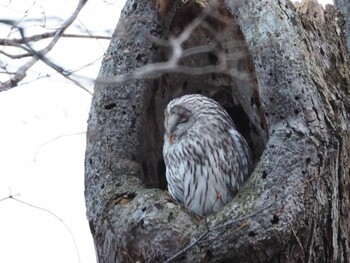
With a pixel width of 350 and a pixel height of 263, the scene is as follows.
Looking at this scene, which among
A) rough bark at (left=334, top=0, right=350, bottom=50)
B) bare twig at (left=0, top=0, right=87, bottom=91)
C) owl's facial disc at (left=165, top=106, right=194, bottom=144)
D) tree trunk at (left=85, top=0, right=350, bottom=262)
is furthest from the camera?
owl's facial disc at (left=165, top=106, right=194, bottom=144)

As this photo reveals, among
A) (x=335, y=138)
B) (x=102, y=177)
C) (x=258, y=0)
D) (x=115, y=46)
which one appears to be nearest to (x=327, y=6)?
(x=258, y=0)

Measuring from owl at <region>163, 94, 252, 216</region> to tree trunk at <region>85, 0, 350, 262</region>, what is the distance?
0.13 m

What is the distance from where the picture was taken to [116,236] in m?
5.00

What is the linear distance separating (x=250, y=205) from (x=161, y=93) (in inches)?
62.0

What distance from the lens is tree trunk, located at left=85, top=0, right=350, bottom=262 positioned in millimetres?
4660

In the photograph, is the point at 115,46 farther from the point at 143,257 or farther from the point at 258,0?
the point at 143,257

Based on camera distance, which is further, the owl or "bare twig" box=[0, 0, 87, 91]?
the owl

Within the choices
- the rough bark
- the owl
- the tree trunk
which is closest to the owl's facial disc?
the owl

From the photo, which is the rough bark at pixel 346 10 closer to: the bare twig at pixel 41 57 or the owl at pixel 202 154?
the owl at pixel 202 154

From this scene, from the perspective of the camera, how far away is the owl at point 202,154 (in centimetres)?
568

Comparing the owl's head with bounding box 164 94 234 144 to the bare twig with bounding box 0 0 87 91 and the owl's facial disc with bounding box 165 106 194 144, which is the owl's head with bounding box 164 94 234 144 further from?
the bare twig with bounding box 0 0 87 91

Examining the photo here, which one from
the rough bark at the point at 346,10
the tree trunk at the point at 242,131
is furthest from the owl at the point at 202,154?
the rough bark at the point at 346,10

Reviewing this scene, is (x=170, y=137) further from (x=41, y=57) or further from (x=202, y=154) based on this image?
(x=41, y=57)

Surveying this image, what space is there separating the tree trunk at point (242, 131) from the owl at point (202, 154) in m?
0.13
